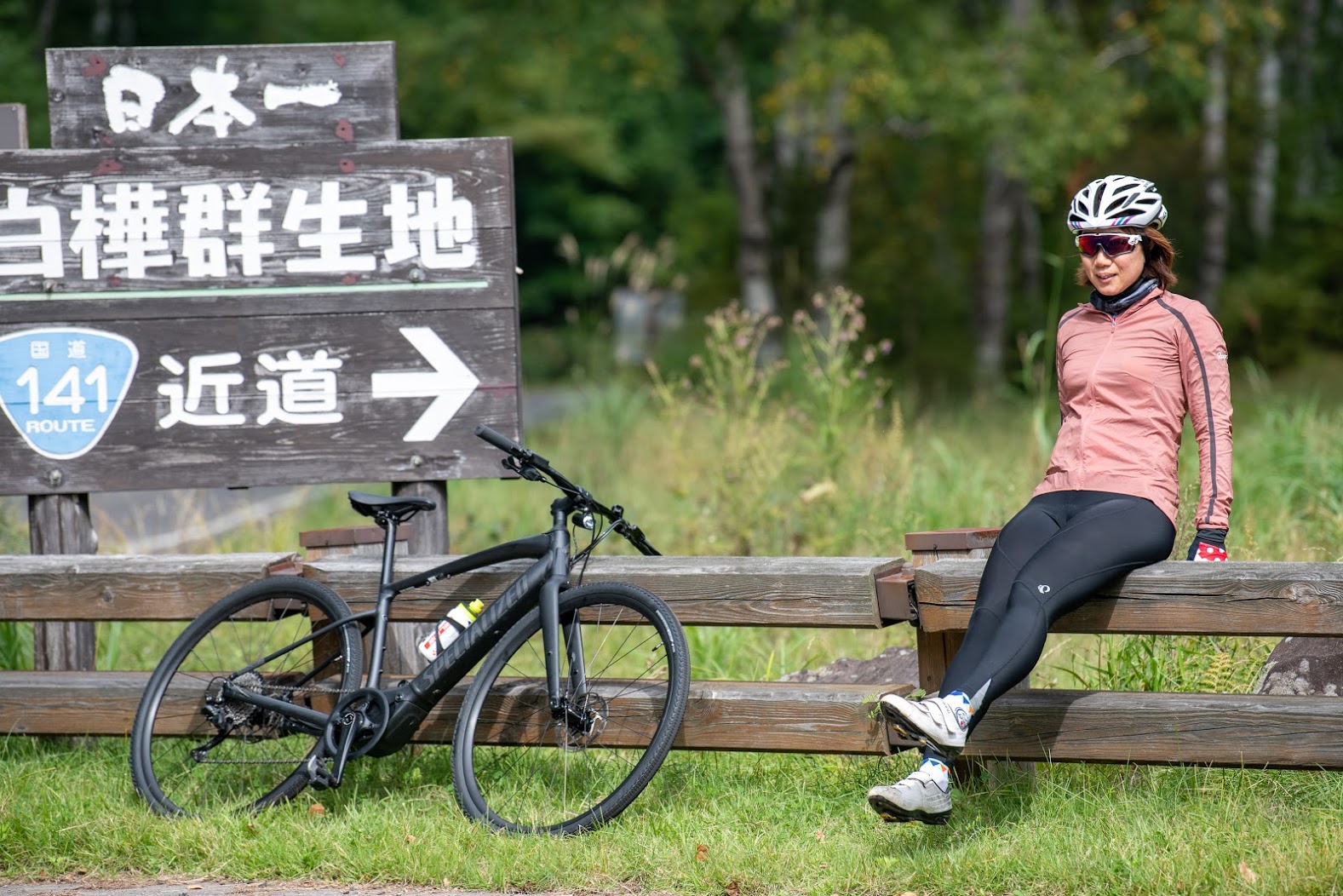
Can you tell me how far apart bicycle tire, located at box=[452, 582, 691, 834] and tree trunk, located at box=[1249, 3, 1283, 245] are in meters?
22.1

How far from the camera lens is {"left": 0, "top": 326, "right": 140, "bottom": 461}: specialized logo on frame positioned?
17.6 feet

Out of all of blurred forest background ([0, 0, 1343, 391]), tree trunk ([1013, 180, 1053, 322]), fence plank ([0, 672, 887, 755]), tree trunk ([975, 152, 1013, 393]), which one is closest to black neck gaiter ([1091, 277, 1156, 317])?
fence plank ([0, 672, 887, 755])

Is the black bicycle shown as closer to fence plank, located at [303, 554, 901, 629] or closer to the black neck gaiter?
fence plank, located at [303, 554, 901, 629]

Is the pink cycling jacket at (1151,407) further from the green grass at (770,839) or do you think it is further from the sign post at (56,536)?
the sign post at (56,536)

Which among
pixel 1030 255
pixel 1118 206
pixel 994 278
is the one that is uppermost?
pixel 1030 255

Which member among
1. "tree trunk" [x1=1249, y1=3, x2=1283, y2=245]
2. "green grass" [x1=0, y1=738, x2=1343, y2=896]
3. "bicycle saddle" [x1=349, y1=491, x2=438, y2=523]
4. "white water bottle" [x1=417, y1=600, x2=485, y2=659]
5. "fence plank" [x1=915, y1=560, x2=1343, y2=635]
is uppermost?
"tree trunk" [x1=1249, y1=3, x2=1283, y2=245]

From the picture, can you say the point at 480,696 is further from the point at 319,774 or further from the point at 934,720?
the point at 934,720


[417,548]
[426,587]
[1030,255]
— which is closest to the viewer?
[426,587]

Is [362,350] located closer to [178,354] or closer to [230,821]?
[178,354]

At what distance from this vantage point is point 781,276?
21.7m

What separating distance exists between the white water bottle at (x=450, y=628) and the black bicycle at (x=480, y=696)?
0.06 metres

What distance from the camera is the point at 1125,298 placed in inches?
170

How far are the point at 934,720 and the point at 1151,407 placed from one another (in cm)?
124

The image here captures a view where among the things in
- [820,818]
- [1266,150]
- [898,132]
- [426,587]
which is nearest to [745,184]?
[898,132]
